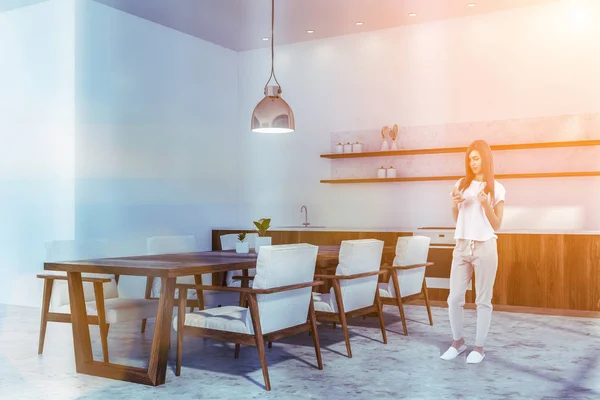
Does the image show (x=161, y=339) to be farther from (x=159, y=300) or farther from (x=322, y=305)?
(x=322, y=305)

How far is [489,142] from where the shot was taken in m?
6.76

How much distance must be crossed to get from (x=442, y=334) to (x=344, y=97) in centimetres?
370

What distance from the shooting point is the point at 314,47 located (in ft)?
26.0

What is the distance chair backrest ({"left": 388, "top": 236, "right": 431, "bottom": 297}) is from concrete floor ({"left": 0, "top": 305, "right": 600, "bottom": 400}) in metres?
0.37

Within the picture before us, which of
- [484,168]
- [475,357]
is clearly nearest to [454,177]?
[484,168]

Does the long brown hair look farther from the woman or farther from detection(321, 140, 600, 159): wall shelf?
detection(321, 140, 600, 159): wall shelf

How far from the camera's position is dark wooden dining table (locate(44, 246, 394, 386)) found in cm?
341

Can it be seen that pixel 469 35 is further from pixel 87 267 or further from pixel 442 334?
pixel 87 267

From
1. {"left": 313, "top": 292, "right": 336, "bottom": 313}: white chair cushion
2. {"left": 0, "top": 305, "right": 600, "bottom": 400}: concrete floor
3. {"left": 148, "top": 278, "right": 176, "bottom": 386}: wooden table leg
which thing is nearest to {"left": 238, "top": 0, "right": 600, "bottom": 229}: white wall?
{"left": 0, "top": 305, "right": 600, "bottom": 400}: concrete floor

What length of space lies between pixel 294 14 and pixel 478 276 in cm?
405

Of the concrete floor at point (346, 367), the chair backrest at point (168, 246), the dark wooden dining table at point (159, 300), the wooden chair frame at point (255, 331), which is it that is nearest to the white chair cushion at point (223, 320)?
the wooden chair frame at point (255, 331)

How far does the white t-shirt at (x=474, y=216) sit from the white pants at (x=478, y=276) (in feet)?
0.16

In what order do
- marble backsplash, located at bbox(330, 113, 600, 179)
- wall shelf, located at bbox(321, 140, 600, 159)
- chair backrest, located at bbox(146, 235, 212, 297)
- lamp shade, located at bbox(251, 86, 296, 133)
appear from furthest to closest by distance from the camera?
1. marble backsplash, located at bbox(330, 113, 600, 179)
2. wall shelf, located at bbox(321, 140, 600, 159)
3. lamp shade, located at bbox(251, 86, 296, 133)
4. chair backrest, located at bbox(146, 235, 212, 297)

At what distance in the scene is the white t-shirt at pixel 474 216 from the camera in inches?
152
